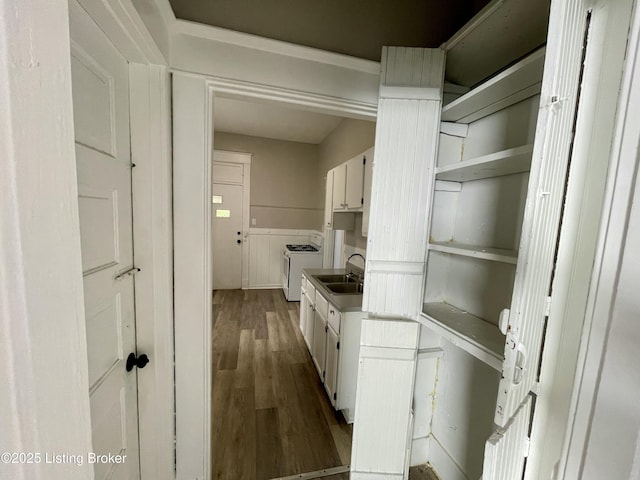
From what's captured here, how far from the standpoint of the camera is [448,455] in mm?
1467

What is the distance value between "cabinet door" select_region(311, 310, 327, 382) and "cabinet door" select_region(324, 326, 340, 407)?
0.11 meters

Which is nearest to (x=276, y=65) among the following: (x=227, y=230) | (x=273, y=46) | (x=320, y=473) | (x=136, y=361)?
(x=273, y=46)

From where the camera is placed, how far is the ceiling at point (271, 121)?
344 cm

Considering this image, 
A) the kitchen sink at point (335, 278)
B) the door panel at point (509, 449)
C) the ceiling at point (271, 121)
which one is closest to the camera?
the door panel at point (509, 449)

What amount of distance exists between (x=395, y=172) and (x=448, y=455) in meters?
1.63

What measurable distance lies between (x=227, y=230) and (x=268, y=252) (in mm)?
865

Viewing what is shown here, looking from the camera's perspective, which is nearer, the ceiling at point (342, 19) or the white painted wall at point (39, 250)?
the white painted wall at point (39, 250)

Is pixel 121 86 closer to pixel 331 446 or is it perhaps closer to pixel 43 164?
pixel 43 164

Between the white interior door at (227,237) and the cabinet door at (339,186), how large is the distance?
2501 mm

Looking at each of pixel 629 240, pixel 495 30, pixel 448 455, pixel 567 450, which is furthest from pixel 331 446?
pixel 495 30

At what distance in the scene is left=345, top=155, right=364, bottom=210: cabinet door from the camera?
2234mm

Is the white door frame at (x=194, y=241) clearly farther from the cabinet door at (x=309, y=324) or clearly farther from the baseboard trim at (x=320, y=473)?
the cabinet door at (x=309, y=324)

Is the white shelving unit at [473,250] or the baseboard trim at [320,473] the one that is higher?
the white shelving unit at [473,250]

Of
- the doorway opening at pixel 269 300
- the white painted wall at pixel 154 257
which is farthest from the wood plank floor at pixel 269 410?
the white painted wall at pixel 154 257
